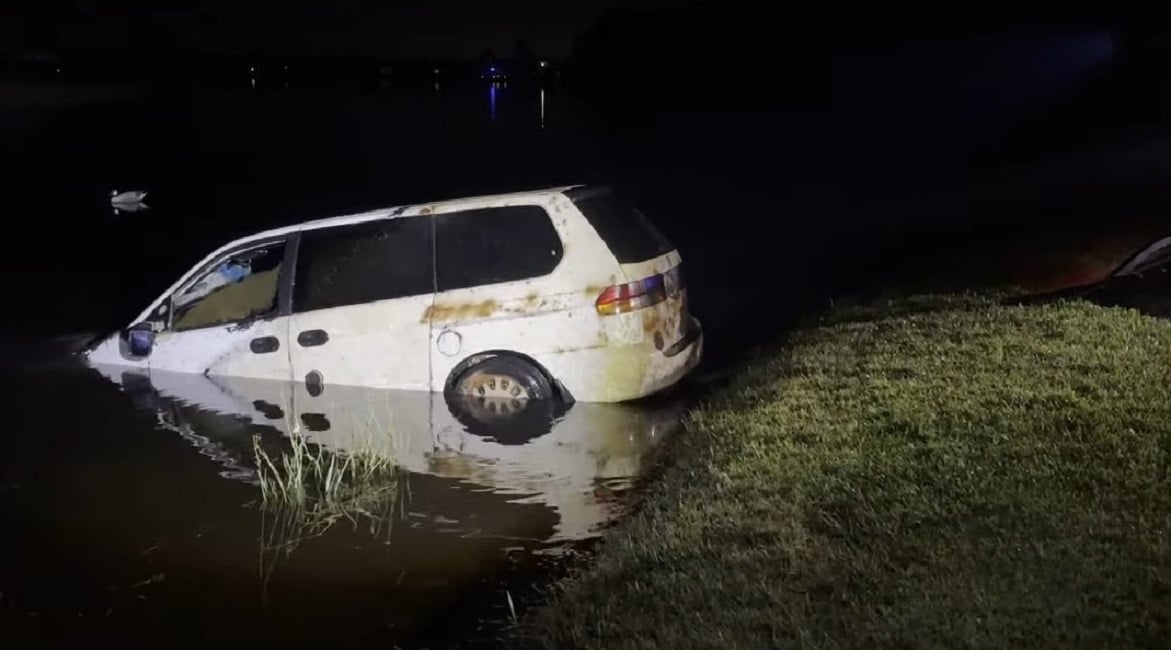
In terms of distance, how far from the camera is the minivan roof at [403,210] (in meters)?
8.81

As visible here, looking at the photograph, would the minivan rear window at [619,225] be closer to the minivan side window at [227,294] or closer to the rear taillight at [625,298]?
the rear taillight at [625,298]

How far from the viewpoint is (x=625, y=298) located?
8500mm

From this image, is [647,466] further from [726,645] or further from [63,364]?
[63,364]

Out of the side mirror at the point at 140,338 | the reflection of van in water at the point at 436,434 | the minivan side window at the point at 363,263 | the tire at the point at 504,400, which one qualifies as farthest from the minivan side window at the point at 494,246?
the side mirror at the point at 140,338

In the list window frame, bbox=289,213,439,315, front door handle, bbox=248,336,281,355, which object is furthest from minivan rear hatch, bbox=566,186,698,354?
front door handle, bbox=248,336,281,355

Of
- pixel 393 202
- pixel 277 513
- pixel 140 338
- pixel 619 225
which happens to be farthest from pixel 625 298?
pixel 393 202

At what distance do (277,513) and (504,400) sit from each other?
6.80ft

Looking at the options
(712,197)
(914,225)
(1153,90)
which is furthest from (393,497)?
(1153,90)

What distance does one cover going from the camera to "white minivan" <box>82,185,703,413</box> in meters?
8.56

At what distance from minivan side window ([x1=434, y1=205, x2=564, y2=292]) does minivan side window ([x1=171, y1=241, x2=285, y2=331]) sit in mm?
1496

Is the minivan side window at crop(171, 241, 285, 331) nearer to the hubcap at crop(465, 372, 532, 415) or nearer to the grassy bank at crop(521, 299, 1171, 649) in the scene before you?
the hubcap at crop(465, 372, 532, 415)

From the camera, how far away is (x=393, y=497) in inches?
292

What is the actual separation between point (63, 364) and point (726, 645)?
8761 mm

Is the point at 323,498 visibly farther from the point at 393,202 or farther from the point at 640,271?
the point at 393,202
